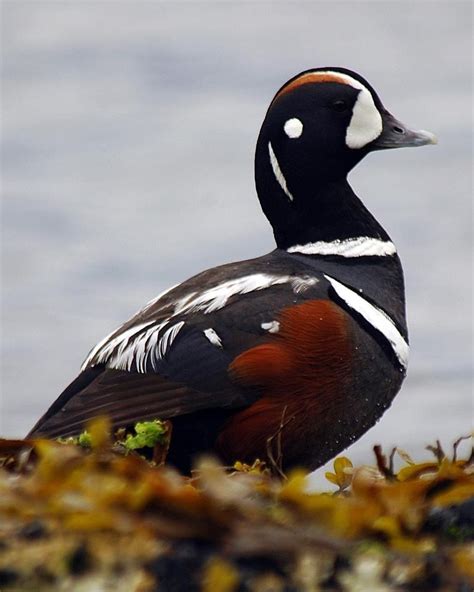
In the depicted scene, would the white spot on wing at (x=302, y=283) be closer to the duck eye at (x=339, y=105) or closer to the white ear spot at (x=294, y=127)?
the white ear spot at (x=294, y=127)

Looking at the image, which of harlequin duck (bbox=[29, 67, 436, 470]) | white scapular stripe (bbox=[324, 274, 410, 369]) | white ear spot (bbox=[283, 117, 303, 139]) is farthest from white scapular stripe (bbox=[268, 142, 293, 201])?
white scapular stripe (bbox=[324, 274, 410, 369])

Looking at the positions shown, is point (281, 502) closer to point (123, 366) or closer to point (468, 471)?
point (468, 471)

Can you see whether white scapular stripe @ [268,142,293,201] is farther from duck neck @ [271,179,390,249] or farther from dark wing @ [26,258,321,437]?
dark wing @ [26,258,321,437]

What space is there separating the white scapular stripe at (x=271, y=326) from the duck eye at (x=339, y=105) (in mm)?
1335

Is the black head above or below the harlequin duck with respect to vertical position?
above

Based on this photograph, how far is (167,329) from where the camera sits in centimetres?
574

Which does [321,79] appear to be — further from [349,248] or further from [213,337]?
[213,337]

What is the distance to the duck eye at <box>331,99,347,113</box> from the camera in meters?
6.54

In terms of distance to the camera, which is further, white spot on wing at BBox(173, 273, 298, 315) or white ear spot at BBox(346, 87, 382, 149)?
white ear spot at BBox(346, 87, 382, 149)

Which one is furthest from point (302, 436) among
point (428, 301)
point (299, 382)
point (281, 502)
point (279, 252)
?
point (428, 301)

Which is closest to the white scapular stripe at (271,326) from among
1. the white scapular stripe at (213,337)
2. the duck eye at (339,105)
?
the white scapular stripe at (213,337)

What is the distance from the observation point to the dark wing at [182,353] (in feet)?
18.1


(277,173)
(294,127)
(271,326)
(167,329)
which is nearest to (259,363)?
(271,326)

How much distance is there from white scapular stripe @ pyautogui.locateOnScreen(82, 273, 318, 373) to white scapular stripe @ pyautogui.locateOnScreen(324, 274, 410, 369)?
138 mm
